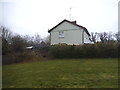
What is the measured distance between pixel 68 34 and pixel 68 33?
187mm

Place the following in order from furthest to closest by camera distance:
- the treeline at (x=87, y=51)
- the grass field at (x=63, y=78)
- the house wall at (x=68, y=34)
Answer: the house wall at (x=68, y=34)
the treeline at (x=87, y=51)
the grass field at (x=63, y=78)

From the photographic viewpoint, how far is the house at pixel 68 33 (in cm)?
3256

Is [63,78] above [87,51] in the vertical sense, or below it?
below

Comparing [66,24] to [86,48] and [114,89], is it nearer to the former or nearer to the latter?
[86,48]

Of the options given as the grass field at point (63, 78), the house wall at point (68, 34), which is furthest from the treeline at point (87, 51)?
the grass field at point (63, 78)

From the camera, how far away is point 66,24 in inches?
1323

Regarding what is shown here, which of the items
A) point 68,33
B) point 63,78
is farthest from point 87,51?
point 63,78

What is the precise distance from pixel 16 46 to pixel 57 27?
8615mm

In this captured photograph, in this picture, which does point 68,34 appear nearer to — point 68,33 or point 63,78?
point 68,33

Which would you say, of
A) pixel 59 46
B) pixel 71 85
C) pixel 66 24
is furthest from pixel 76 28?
pixel 71 85

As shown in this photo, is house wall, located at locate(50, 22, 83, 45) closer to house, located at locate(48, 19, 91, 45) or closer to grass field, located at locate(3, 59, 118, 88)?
A: house, located at locate(48, 19, 91, 45)

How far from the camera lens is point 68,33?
33094mm

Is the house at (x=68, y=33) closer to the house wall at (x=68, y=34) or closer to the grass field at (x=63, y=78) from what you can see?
the house wall at (x=68, y=34)

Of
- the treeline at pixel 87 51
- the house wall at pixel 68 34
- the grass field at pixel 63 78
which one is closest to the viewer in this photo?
the grass field at pixel 63 78
